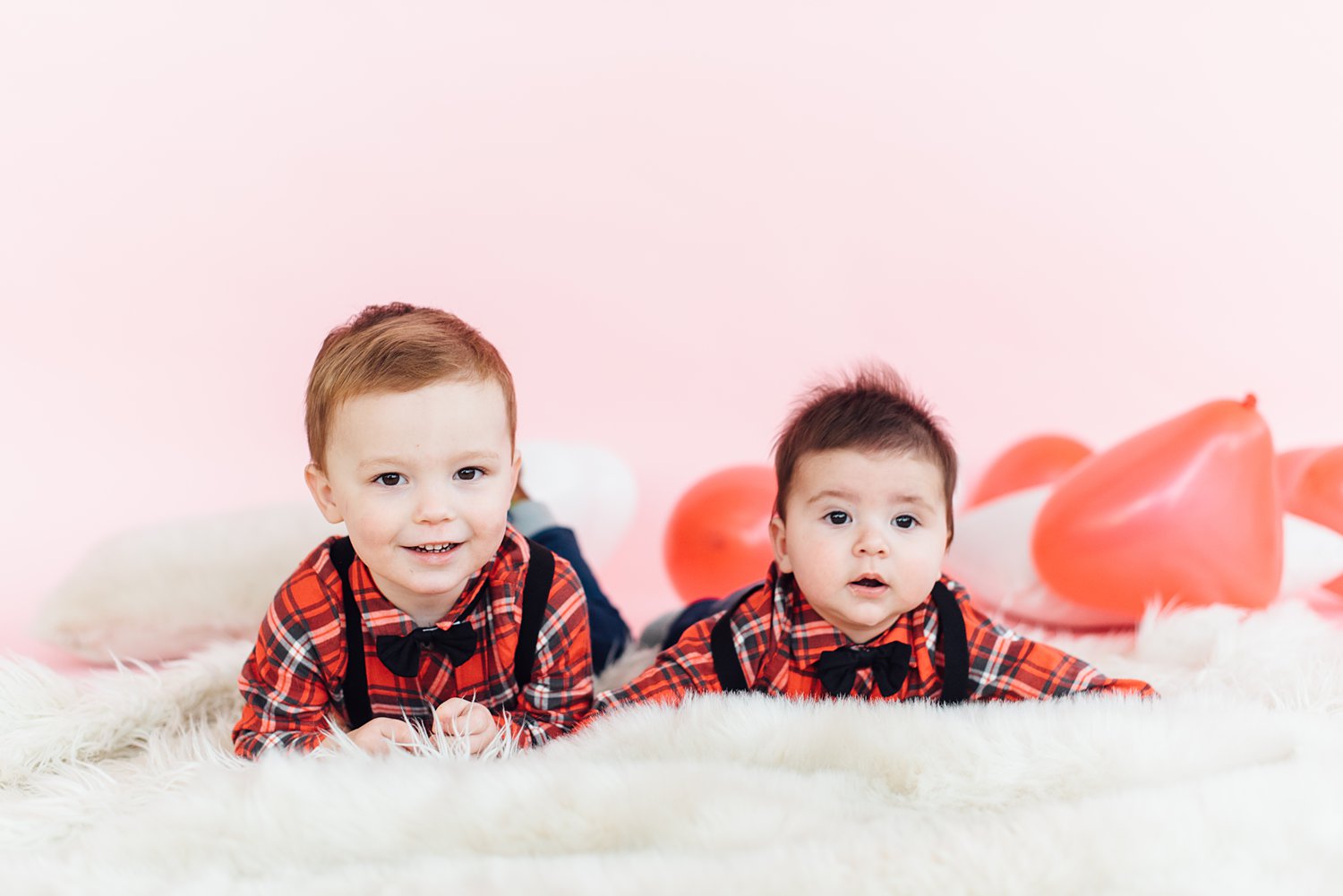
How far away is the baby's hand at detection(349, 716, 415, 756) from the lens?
4.82 feet

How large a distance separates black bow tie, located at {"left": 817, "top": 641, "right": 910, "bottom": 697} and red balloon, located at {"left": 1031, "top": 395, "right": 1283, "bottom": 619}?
2.30ft

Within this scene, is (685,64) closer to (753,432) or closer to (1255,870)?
(753,432)

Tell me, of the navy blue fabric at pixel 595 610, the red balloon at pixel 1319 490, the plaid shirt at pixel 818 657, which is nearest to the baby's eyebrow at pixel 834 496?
the plaid shirt at pixel 818 657

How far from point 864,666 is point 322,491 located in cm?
73

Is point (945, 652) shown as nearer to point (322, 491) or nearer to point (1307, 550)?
point (322, 491)

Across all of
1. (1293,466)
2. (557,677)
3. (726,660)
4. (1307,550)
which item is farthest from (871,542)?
(1293,466)

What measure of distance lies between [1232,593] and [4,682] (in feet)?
6.32

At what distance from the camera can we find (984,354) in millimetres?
3391

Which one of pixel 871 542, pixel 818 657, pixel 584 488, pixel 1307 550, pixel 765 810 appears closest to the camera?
pixel 765 810

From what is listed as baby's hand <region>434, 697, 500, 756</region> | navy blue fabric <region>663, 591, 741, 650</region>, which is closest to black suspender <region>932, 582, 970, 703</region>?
navy blue fabric <region>663, 591, 741, 650</region>

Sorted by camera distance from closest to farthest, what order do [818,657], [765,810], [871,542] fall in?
[765,810], [871,542], [818,657]

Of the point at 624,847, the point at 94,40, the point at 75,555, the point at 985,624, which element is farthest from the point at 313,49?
the point at 624,847

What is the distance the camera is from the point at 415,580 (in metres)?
1.48

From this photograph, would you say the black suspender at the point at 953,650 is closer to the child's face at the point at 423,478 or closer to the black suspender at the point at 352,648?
the child's face at the point at 423,478
